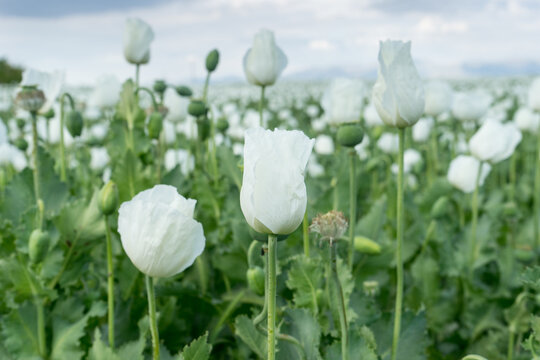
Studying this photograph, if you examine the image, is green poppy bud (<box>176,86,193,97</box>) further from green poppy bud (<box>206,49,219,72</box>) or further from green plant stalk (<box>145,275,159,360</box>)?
green plant stalk (<box>145,275,159,360</box>)

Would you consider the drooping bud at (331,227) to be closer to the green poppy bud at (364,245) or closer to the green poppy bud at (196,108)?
the green poppy bud at (364,245)

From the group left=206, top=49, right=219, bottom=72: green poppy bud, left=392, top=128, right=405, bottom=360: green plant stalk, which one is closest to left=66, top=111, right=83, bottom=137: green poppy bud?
left=206, top=49, right=219, bottom=72: green poppy bud

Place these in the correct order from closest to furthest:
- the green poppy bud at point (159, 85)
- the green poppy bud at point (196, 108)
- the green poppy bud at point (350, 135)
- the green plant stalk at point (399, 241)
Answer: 1. the green plant stalk at point (399, 241)
2. the green poppy bud at point (350, 135)
3. the green poppy bud at point (196, 108)
4. the green poppy bud at point (159, 85)

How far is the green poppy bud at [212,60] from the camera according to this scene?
1.87 meters

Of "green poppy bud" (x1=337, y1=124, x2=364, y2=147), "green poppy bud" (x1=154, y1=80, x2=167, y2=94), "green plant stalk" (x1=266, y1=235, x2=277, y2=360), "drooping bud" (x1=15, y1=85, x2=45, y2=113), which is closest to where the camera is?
"green plant stalk" (x1=266, y1=235, x2=277, y2=360)

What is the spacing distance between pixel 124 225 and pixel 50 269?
0.57 m

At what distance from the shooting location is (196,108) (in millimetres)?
1784

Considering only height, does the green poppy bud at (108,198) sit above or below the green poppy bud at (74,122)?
below

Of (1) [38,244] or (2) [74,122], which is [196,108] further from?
(1) [38,244]

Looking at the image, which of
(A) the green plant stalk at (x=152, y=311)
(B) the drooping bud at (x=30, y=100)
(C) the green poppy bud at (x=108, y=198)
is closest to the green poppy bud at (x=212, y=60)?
(B) the drooping bud at (x=30, y=100)

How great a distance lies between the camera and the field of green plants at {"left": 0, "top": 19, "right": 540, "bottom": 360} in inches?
34.8

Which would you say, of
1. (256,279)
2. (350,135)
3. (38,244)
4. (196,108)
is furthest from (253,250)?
(196,108)

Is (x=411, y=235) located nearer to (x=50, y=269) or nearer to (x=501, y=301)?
(x=501, y=301)

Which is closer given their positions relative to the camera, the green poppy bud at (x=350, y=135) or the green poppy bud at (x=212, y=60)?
the green poppy bud at (x=350, y=135)
